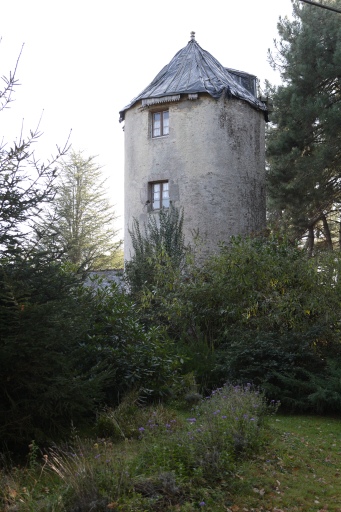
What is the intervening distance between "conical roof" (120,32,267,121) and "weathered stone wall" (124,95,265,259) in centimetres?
34

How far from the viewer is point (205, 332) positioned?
47.5 feet

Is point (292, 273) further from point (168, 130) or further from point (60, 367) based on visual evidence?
point (168, 130)

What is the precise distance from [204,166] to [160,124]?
94.7 inches

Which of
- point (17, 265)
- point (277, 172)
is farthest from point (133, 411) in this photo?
point (277, 172)

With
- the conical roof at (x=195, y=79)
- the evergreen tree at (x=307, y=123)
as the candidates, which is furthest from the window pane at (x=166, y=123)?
the evergreen tree at (x=307, y=123)

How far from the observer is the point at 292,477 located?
689 centimetres

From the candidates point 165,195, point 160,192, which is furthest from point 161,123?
point 165,195

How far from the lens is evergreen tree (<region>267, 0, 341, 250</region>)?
80.3ft

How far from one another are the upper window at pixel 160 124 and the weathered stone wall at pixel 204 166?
0.23m

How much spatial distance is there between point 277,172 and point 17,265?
1980 centimetres

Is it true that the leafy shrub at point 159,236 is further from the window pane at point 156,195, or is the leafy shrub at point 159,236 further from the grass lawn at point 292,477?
the grass lawn at point 292,477

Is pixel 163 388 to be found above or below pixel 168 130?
below

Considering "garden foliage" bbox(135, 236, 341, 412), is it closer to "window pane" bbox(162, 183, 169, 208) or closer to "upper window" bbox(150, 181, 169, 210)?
"window pane" bbox(162, 183, 169, 208)

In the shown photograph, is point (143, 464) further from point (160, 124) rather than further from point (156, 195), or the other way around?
point (160, 124)
